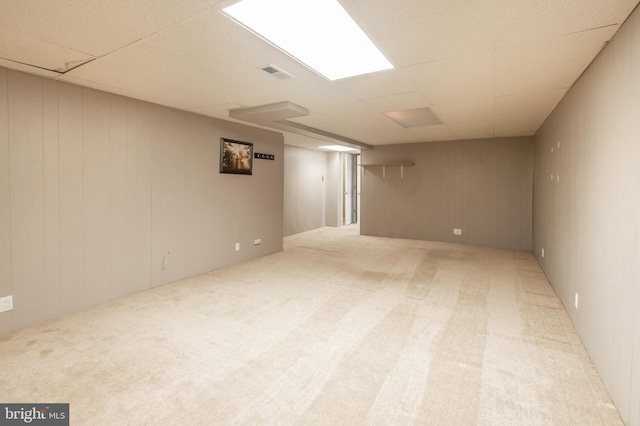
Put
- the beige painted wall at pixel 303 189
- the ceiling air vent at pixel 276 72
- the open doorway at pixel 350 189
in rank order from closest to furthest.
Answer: the ceiling air vent at pixel 276 72 < the beige painted wall at pixel 303 189 < the open doorway at pixel 350 189

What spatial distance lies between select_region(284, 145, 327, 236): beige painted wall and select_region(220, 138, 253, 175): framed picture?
261cm

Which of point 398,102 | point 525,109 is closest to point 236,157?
point 398,102

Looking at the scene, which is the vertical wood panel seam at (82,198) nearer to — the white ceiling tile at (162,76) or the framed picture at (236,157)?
the white ceiling tile at (162,76)

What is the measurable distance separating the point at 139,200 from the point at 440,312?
3.55m

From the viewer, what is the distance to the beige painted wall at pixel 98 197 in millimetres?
2781

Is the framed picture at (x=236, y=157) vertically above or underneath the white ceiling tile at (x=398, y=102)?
underneath

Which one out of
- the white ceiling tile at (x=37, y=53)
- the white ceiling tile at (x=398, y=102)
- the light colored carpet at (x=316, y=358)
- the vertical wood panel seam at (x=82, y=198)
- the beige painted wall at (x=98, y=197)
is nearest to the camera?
the light colored carpet at (x=316, y=358)

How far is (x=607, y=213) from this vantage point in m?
2.08

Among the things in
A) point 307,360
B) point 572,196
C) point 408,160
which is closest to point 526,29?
point 572,196

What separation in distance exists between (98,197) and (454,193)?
6431mm

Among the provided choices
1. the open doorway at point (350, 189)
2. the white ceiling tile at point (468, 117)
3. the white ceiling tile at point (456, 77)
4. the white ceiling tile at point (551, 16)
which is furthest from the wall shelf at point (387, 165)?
the white ceiling tile at point (551, 16)

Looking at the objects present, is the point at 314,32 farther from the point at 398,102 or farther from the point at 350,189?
the point at 350,189

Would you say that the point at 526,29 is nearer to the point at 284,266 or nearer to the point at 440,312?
the point at 440,312

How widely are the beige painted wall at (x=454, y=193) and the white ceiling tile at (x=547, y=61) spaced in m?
3.62
